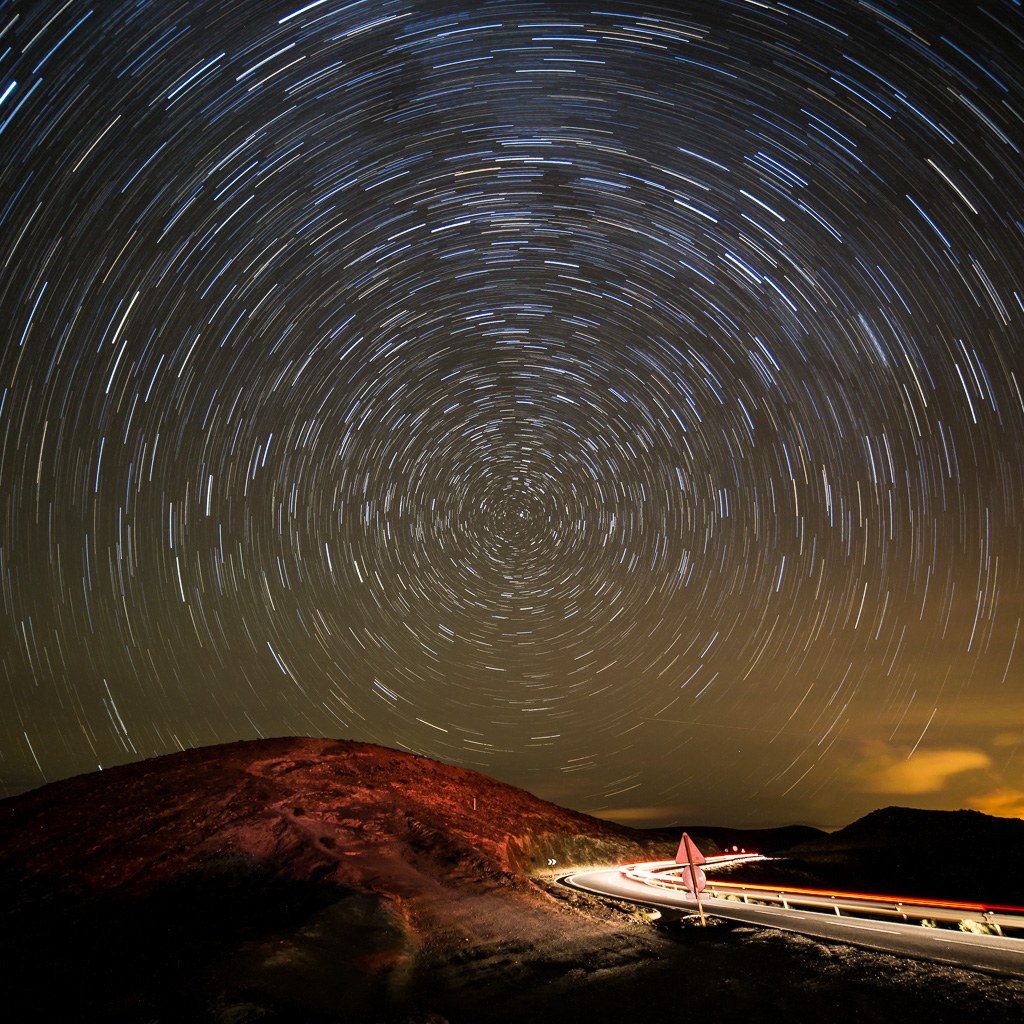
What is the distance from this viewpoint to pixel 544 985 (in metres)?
10.6

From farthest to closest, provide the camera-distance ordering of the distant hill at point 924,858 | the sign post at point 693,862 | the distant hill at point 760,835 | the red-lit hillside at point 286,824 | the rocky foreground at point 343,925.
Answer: the distant hill at point 760,835 < the distant hill at point 924,858 < the red-lit hillside at point 286,824 < the sign post at point 693,862 < the rocky foreground at point 343,925

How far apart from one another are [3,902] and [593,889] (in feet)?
66.2

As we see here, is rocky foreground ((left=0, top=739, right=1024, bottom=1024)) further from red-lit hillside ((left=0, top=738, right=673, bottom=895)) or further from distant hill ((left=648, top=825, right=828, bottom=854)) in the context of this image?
distant hill ((left=648, top=825, right=828, bottom=854))

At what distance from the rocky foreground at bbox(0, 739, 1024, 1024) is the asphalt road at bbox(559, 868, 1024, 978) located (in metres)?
0.73

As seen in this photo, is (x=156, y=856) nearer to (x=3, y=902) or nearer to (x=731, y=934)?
(x=3, y=902)

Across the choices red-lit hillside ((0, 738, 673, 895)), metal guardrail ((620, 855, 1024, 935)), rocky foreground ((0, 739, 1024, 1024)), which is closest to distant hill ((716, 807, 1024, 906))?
red-lit hillside ((0, 738, 673, 895))

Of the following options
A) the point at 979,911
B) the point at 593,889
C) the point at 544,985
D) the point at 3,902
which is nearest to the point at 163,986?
the point at 544,985

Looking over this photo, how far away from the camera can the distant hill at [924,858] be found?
5853cm

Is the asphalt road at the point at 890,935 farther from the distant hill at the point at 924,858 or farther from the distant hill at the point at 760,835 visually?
the distant hill at the point at 760,835

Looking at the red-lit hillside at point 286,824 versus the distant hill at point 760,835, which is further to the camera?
the distant hill at point 760,835

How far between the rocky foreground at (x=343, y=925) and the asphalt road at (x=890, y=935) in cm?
73

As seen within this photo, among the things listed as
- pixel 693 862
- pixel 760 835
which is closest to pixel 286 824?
pixel 693 862

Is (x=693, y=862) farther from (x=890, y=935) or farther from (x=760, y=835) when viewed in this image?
(x=760, y=835)

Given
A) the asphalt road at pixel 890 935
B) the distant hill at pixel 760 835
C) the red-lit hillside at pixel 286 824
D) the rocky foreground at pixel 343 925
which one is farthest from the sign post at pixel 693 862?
the distant hill at pixel 760 835
